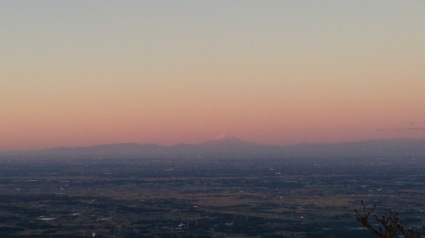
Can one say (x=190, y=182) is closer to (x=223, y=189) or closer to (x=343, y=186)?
(x=223, y=189)

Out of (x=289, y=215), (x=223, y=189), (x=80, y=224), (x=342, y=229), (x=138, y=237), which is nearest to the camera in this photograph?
(x=138, y=237)

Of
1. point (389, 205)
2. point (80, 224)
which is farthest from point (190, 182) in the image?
point (80, 224)

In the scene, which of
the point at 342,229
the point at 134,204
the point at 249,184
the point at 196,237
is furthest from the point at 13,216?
the point at 249,184

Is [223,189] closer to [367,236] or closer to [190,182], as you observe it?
[190,182]

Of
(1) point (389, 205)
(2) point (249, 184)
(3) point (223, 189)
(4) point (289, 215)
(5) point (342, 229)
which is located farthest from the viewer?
(2) point (249, 184)

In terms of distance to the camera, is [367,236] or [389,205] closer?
[367,236]

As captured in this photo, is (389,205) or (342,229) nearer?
(342,229)

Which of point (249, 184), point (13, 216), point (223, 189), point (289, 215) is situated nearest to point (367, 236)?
point (289, 215)

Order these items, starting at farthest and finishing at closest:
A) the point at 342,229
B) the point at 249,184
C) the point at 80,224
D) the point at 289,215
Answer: the point at 249,184, the point at 289,215, the point at 80,224, the point at 342,229

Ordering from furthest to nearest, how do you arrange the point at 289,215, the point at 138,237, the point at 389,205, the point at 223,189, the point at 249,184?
the point at 249,184 → the point at 223,189 → the point at 389,205 → the point at 289,215 → the point at 138,237
